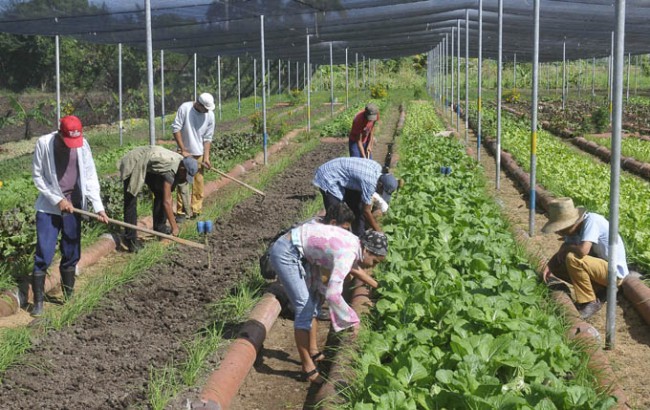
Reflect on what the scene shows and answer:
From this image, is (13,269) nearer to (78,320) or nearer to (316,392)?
(78,320)

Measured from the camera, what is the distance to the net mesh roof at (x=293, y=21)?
46.7ft

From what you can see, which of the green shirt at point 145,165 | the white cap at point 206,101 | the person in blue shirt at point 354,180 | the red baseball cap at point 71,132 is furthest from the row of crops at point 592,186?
the red baseball cap at point 71,132

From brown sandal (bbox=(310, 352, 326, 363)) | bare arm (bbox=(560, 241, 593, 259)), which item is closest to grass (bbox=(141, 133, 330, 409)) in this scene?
brown sandal (bbox=(310, 352, 326, 363))

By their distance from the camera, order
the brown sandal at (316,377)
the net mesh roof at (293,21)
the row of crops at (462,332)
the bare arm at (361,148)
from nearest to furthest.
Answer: the row of crops at (462,332) < the brown sandal at (316,377) < the bare arm at (361,148) < the net mesh roof at (293,21)

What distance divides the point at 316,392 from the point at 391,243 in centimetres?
180

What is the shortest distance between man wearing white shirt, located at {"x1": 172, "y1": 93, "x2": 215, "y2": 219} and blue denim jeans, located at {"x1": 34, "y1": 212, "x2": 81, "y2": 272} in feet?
9.48

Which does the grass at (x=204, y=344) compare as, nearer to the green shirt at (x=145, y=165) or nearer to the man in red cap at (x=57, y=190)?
the man in red cap at (x=57, y=190)

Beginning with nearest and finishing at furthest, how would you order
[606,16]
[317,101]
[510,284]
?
[510,284] < [606,16] < [317,101]

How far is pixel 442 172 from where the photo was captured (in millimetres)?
10305

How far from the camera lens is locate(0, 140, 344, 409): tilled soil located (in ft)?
15.1

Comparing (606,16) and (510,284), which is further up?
(606,16)

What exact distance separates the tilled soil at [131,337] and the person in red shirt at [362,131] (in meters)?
1.68

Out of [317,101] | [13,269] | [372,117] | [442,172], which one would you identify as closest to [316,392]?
[13,269]

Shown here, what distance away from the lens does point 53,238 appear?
6.21 metres
